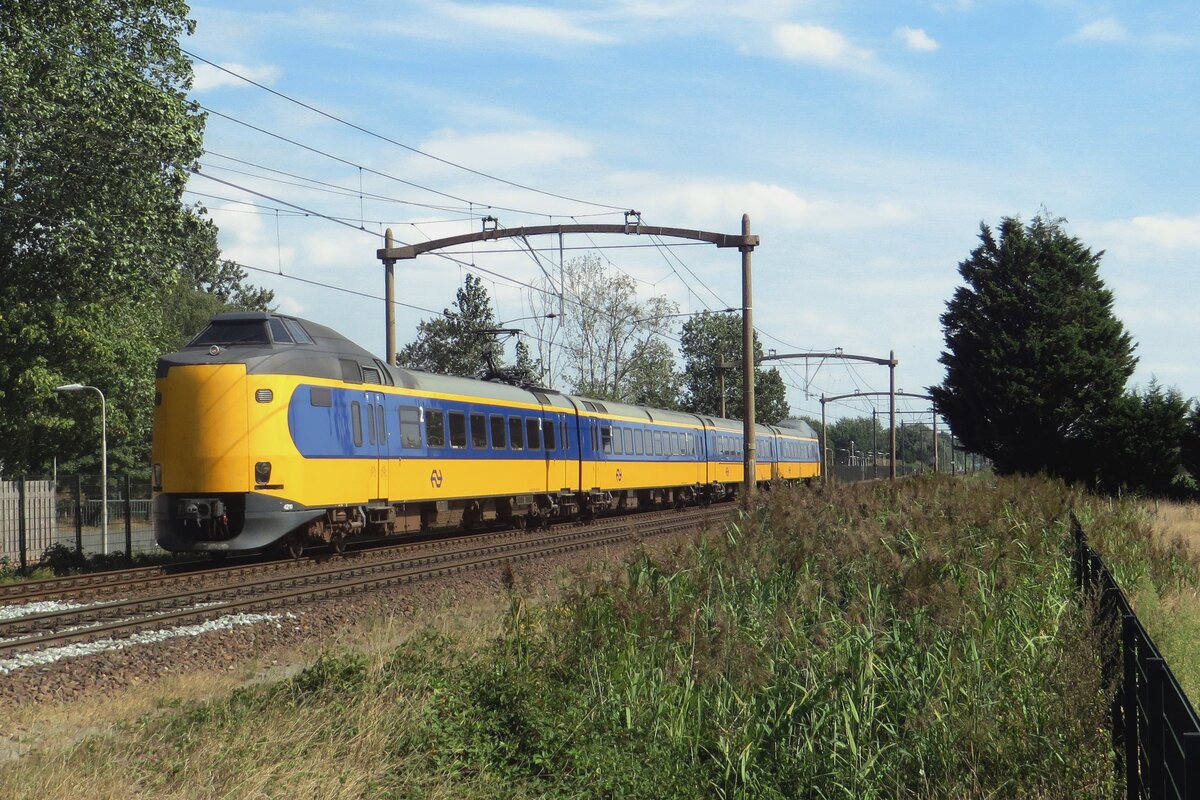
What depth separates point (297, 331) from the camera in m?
18.3

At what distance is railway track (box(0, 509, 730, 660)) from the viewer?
11844 mm

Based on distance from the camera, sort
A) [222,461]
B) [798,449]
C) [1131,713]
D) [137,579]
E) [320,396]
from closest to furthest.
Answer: [1131,713] → [137,579] → [222,461] → [320,396] → [798,449]

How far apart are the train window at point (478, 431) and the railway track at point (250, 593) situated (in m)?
2.04

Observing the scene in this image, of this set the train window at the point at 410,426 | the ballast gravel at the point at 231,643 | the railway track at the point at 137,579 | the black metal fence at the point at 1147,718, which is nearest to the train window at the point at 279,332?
the train window at the point at 410,426

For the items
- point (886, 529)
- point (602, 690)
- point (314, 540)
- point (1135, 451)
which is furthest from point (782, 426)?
point (602, 690)

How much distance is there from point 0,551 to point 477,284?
6245 centimetres

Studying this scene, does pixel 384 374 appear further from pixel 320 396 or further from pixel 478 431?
pixel 478 431

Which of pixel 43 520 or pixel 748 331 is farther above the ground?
pixel 748 331

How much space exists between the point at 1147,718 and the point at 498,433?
20.3 m

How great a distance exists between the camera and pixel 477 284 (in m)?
86.1

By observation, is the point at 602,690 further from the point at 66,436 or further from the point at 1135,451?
the point at 1135,451

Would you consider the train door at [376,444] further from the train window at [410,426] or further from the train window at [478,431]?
the train window at [478,431]

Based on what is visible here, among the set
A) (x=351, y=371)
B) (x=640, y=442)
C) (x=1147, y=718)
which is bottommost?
(x=1147, y=718)

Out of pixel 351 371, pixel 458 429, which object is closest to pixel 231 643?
pixel 351 371
